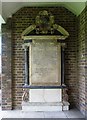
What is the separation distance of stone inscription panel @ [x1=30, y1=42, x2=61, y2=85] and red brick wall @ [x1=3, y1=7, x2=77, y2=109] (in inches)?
13.5

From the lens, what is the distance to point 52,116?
6.23m

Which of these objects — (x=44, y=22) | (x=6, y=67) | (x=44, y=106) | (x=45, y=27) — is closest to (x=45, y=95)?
(x=44, y=106)

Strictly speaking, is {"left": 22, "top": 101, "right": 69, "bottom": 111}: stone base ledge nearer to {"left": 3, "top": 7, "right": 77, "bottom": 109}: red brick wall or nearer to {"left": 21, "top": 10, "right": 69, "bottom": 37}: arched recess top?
{"left": 3, "top": 7, "right": 77, "bottom": 109}: red brick wall

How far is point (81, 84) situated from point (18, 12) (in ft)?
8.85

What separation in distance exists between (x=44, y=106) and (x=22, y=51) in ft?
5.46

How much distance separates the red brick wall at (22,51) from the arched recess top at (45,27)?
254mm

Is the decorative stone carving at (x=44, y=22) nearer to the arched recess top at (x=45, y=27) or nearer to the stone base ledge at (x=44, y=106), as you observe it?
the arched recess top at (x=45, y=27)

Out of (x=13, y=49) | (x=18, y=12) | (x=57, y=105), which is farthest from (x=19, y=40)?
(x=57, y=105)

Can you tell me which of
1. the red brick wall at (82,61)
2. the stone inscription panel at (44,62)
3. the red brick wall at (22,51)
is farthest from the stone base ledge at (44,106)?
the stone inscription panel at (44,62)

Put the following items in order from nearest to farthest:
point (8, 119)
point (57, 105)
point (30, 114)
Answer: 1. point (8, 119)
2. point (30, 114)
3. point (57, 105)

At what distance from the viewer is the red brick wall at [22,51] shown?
7.17 metres

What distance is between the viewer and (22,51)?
23.6 ft

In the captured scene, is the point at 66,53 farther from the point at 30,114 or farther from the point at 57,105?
the point at 30,114

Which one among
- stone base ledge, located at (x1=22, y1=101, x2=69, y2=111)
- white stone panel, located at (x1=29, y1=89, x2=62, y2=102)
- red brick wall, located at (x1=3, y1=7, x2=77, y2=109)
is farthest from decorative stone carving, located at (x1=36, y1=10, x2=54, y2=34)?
stone base ledge, located at (x1=22, y1=101, x2=69, y2=111)
